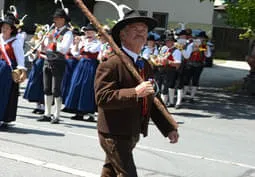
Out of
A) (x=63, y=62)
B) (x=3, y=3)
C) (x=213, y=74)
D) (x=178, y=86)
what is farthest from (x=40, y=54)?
(x=213, y=74)

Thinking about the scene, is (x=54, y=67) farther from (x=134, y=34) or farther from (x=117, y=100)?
(x=117, y=100)

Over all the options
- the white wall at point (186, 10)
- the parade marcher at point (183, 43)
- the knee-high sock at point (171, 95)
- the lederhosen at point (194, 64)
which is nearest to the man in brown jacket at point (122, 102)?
the parade marcher at point (183, 43)

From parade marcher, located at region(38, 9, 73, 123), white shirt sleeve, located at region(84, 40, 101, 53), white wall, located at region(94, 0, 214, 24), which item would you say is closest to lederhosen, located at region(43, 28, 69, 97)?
parade marcher, located at region(38, 9, 73, 123)

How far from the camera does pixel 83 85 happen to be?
10367 mm

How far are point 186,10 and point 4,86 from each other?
24403 mm

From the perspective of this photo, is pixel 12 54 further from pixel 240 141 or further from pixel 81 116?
pixel 240 141

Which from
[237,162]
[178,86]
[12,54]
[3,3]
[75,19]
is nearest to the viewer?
[237,162]

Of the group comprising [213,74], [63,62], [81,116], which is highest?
[63,62]

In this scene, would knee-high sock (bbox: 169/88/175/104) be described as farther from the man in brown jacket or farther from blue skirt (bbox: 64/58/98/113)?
the man in brown jacket

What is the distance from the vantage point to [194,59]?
15.0m

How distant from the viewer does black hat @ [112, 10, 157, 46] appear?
427 centimetres

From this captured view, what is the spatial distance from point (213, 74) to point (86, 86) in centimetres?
1785

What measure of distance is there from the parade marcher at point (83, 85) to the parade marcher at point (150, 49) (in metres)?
2.74

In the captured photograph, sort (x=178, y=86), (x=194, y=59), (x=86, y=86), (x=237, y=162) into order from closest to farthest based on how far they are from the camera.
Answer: (x=237, y=162), (x=86, y=86), (x=178, y=86), (x=194, y=59)
